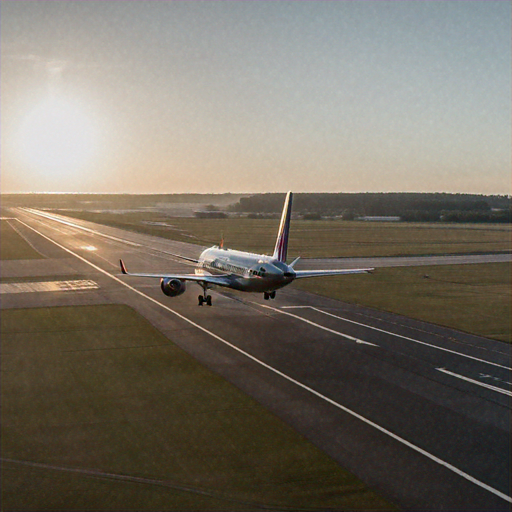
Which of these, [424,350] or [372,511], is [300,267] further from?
[372,511]

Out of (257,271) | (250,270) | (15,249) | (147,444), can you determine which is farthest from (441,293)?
(15,249)

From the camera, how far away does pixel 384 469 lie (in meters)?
33.2

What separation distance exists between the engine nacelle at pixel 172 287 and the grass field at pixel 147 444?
28.3 ft

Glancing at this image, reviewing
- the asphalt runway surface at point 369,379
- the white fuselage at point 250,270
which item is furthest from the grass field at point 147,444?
the white fuselage at point 250,270

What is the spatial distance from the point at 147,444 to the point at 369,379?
20632 mm

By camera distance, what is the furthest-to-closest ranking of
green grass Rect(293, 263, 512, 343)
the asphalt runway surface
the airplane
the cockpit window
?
green grass Rect(293, 263, 512, 343) → the asphalt runway surface → the airplane → the cockpit window

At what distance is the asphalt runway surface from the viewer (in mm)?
33062

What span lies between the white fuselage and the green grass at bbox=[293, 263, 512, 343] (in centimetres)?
3268

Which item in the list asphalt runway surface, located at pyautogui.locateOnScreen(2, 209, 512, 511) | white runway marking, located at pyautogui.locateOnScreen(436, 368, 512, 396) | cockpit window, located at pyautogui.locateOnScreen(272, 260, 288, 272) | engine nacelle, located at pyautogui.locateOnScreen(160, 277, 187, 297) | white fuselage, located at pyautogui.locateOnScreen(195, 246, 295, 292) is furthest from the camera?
white runway marking, located at pyautogui.locateOnScreen(436, 368, 512, 396)

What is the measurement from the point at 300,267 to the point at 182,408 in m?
71.4

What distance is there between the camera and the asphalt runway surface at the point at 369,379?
3306 cm

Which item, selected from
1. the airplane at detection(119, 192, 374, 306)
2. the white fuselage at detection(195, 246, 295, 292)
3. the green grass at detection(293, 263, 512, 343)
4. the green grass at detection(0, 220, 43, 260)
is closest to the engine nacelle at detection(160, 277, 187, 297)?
the airplane at detection(119, 192, 374, 306)

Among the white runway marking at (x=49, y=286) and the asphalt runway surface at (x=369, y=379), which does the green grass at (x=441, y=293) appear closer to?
the asphalt runway surface at (x=369, y=379)

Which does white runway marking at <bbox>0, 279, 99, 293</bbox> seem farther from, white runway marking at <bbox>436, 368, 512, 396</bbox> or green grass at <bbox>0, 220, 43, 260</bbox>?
white runway marking at <bbox>436, 368, 512, 396</bbox>
